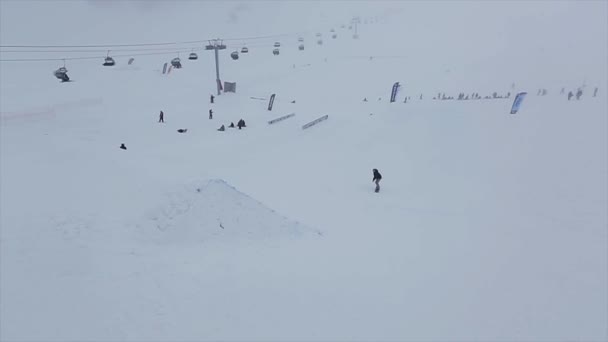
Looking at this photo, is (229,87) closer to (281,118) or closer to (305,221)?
(281,118)

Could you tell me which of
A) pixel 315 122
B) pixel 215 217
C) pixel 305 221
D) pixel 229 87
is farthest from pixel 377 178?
pixel 229 87

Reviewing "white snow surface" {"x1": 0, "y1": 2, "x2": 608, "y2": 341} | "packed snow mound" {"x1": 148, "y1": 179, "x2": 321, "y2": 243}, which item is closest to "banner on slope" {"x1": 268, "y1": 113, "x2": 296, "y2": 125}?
"white snow surface" {"x1": 0, "y1": 2, "x2": 608, "y2": 341}

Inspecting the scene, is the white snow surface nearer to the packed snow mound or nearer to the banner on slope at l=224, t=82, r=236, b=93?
the packed snow mound

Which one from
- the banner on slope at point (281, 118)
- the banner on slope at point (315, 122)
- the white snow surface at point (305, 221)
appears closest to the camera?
the white snow surface at point (305, 221)

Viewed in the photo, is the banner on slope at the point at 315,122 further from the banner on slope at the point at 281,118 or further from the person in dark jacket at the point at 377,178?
the person in dark jacket at the point at 377,178

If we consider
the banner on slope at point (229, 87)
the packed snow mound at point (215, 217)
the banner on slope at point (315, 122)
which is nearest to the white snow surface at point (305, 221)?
the packed snow mound at point (215, 217)

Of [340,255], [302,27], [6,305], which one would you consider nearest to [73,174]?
[6,305]

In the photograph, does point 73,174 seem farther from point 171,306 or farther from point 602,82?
point 602,82
